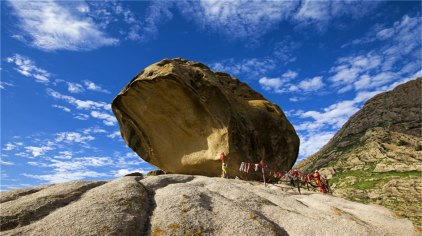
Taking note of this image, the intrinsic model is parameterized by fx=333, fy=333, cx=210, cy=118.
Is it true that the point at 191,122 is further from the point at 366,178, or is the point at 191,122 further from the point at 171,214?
the point at 366,178

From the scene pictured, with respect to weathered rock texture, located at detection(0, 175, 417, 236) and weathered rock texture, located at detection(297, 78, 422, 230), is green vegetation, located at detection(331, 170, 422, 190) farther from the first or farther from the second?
weathered rock texture, located at detection(0, 175, 417, 236)

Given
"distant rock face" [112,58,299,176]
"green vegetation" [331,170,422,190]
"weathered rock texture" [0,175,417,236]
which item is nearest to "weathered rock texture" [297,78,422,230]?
"green vegetation" [331,170,422,190]

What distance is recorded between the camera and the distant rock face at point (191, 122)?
119 feet

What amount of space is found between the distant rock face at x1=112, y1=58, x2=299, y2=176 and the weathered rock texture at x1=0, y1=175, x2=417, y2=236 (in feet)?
54.8

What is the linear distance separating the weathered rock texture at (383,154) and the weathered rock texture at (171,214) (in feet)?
175

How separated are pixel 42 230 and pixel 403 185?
3894 inches

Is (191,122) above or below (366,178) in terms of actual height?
above

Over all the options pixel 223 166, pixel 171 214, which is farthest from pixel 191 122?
pixel 171 214

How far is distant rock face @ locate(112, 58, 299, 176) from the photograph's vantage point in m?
36.3

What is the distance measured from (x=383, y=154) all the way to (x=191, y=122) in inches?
3947

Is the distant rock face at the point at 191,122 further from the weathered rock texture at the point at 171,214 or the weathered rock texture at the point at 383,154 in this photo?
the weathered rock texture at the point at 383,154

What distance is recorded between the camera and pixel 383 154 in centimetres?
11575

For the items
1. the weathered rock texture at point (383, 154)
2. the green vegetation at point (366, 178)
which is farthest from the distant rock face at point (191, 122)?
the green vegetation at point (366, 178)

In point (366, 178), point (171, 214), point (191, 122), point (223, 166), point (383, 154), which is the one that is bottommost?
point (171, 214)
